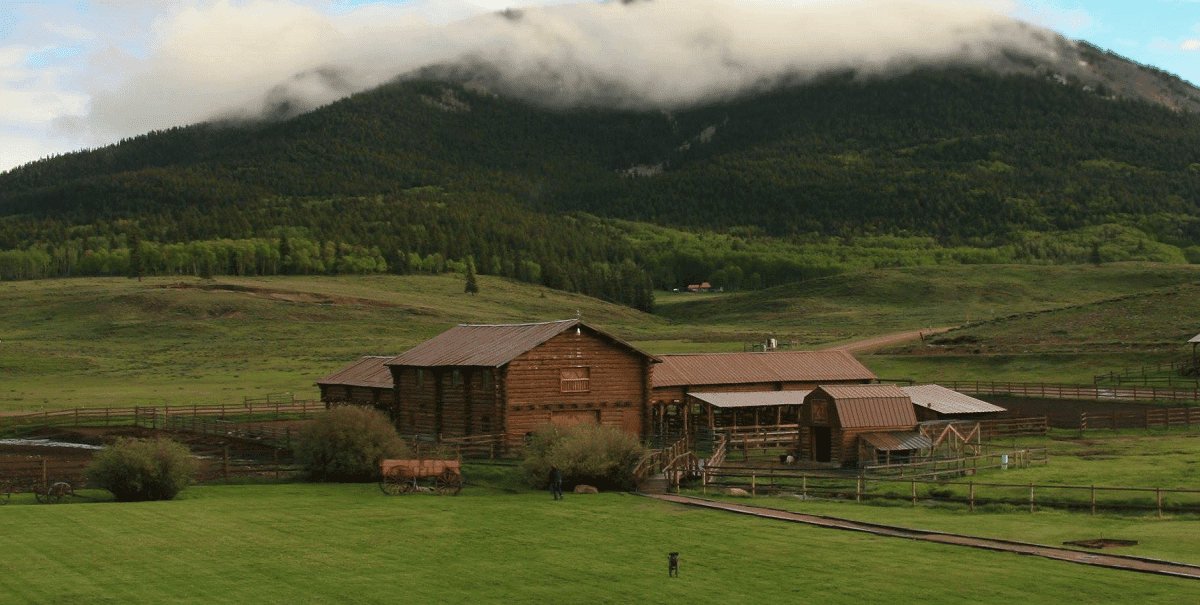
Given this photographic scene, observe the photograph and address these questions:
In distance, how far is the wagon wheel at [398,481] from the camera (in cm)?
4612

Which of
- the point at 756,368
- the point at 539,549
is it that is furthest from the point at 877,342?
the point at 539,549

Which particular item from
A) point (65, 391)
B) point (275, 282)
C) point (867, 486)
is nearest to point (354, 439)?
point (867, 486)

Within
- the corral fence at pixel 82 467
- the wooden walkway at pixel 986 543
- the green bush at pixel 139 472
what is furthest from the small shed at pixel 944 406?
the green bush at pixel 139 472

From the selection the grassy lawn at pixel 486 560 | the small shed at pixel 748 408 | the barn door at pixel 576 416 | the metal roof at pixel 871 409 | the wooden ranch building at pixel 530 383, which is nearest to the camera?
the grassy lawn at pixel 486 560

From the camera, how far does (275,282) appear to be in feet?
630

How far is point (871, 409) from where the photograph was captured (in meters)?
53.5

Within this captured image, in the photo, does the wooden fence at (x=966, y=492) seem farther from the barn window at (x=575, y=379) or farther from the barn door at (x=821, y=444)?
the barn window at (x=575, y=379)

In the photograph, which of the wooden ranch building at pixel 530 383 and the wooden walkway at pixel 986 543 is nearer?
the wooden walkway at pixel 986 543

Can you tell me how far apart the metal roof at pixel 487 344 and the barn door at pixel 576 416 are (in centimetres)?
325

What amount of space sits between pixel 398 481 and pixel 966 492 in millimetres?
18668

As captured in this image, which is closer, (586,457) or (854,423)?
(586,457)

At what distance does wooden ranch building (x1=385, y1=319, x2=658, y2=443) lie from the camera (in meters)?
59.0

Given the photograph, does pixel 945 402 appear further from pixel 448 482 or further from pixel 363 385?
pixel 363 385

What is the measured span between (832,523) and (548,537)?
800 centimetres
